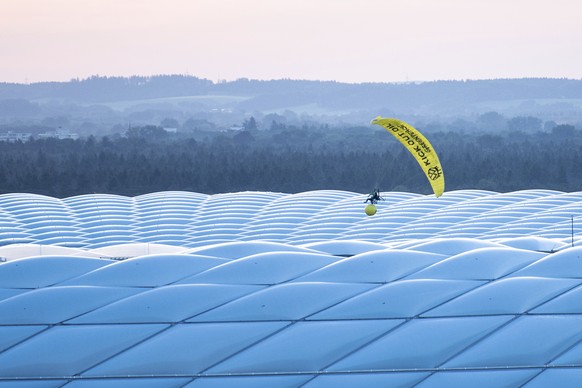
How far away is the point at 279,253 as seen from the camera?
29.4 metres

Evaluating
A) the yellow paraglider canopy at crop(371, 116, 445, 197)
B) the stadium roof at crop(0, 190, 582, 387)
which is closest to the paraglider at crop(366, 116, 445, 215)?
the yellow paraglider canopy at crop(371, 116, 445, 197)

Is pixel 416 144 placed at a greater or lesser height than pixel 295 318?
greater

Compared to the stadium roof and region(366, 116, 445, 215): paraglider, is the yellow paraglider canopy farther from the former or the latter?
the stadium roof

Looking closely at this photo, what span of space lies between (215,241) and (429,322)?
3003 centimetres

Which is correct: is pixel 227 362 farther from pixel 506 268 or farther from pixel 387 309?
pixel 506 268

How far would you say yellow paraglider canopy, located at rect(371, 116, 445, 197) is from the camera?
4250cm

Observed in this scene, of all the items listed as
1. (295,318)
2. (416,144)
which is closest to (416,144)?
(416,144)

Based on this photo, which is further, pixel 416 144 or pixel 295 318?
pixel 416 144

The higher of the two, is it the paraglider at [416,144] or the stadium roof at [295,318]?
the paraglider at [416,144]

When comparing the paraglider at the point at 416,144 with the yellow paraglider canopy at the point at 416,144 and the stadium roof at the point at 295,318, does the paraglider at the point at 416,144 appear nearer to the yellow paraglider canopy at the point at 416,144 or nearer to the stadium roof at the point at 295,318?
the yellow paraglider canopy at the point at 416,144

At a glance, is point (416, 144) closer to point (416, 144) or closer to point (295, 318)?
point (416, 144)

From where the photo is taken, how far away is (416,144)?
44250 mm

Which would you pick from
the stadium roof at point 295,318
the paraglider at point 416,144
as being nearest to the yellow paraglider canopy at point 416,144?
the paraglider at point 416,144

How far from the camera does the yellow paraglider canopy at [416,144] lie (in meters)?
42.5
